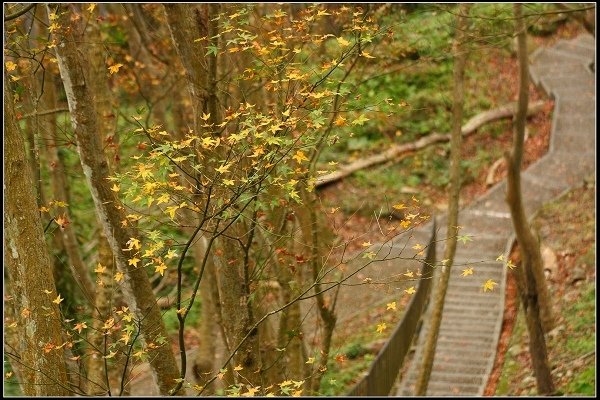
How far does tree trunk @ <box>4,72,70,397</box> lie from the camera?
18.7 ft

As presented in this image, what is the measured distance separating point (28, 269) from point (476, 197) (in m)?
18.0

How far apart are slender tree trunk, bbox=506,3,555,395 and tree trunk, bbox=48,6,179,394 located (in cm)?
760

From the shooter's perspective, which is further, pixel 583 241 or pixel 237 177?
pixel 583 241

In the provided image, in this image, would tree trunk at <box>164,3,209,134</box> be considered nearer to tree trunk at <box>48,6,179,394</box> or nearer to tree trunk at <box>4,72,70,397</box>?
tree trunk at <box>48,6,179,394</box>

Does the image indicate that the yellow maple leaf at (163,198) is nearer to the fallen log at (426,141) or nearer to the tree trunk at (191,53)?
the tree trunk at (191,53)

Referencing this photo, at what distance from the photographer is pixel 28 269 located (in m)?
5.78

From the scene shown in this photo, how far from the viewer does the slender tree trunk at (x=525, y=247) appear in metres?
13.2

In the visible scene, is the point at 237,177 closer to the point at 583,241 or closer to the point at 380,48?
the point at 380,48

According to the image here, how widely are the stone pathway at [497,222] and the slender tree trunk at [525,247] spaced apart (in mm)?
1109

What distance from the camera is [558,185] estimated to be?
21.9 meters

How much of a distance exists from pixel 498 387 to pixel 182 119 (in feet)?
24.7

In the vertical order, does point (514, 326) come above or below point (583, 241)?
below

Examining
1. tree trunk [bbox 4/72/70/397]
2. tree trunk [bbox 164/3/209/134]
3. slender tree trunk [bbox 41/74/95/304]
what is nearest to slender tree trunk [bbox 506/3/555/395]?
tree trunk [bbox 164/3/209/134]

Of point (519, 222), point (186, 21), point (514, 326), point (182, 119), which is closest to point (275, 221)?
point (186, 21)
